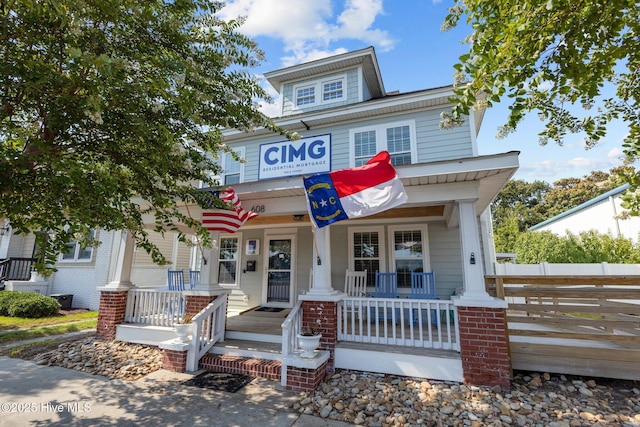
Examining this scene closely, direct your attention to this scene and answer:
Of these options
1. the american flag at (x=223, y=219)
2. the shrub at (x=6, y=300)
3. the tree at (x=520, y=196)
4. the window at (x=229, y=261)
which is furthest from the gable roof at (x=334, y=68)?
the tree at (x=520, y=196)

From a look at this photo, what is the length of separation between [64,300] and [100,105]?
1123 centimetres

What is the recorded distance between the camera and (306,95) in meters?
9.70

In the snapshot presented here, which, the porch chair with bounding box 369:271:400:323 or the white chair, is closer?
the porch chair with bounding box 369:271:400:323

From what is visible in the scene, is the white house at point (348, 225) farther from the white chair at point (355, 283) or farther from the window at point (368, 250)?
the white chair at point (355, 283)

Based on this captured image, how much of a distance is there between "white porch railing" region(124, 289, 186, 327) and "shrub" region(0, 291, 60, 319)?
4.96 m

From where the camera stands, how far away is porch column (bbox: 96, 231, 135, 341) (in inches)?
259

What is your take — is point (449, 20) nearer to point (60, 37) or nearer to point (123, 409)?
point (60, 37)

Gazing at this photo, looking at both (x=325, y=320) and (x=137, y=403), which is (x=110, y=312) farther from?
(x=325, y=320)

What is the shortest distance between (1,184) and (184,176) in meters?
1.77

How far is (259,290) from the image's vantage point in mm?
8711

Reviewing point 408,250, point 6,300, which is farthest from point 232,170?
point 6,300

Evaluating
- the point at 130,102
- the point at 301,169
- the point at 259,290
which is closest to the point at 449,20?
the point at 301,169

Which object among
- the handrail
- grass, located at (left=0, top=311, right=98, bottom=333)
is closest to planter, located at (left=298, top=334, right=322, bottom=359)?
grass, located at (left=0, top=311, right=98, bottom=333)

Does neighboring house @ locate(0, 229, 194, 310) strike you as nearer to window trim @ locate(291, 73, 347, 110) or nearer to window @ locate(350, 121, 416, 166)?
window trim @ locate(291, 73, 347, 110)
